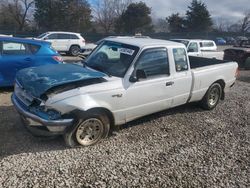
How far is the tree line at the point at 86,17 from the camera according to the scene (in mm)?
38625

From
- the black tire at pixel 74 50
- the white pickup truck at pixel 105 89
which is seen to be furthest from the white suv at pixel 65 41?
the white pickup truck at pixel 105 89

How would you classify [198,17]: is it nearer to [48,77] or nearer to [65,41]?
[65,41]

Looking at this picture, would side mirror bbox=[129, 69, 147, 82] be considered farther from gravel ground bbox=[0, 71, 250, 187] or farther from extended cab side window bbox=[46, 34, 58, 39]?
extended cab side window bbox=[46, 34, 58, 39]

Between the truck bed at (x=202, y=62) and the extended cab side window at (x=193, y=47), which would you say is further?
the extended cab side window at (x=193, y=47)

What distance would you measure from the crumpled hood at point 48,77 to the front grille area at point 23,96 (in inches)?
3.6

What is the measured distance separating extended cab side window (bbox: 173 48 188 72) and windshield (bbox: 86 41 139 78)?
38.3 inches

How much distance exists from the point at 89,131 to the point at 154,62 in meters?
1.77

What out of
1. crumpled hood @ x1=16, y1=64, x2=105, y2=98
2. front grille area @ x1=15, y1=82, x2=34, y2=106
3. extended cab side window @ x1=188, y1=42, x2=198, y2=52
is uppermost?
extended cab side window @ x1=188, y1=42, x2=198, y2=52

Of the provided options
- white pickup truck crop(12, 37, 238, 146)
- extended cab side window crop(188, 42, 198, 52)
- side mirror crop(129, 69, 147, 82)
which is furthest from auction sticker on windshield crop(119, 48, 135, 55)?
extended cab side window crop(188, 42, 198, 52)

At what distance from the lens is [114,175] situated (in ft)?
12.1

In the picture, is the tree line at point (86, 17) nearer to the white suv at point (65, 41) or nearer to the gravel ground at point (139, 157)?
the white suv at point (65, 41)

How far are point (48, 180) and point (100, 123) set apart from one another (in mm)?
1263

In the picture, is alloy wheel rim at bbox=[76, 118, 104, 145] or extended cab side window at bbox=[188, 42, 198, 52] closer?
alloy wheel rim at bbox=[76, 118, 104, 145]

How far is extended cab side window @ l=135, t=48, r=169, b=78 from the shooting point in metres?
4.82
